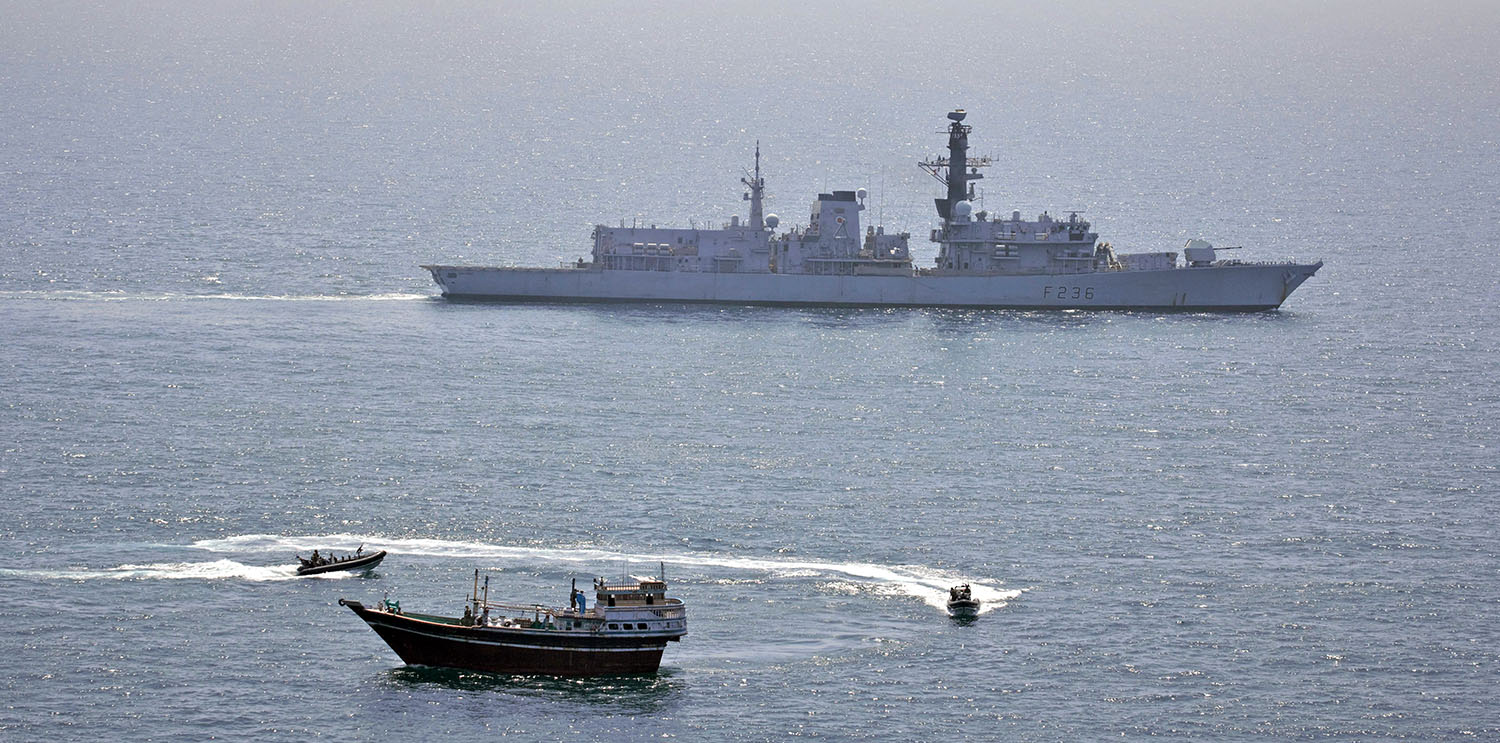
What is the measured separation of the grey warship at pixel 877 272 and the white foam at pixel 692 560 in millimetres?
60897

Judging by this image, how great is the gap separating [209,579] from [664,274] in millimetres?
70544

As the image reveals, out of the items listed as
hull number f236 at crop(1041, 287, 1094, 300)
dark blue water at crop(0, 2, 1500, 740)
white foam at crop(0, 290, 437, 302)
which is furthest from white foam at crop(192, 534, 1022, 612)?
hull number f236 at crop(1041, 287, 1094, 300)

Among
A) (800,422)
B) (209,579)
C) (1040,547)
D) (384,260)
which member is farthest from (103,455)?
(384,260)

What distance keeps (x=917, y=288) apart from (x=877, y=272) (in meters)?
3.30

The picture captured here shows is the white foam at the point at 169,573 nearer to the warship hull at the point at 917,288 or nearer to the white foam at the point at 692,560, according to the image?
the white foam at the point at 692,560

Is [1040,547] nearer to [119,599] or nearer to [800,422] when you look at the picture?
[800,422]

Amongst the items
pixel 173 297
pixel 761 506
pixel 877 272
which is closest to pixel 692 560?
pixel 761 506

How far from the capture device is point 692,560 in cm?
8188

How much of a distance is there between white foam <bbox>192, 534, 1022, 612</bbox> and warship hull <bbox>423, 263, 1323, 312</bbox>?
2410 inches

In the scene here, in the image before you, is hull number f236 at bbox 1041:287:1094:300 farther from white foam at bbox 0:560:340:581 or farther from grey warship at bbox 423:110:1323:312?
white foam at bbox 0:560:340:581

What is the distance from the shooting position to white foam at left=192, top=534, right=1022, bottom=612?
79.6 meters

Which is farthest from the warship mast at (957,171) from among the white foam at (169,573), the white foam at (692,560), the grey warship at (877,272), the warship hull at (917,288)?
the white foam at (169,573)

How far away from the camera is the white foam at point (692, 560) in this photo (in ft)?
261

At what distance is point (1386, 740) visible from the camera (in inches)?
2660
